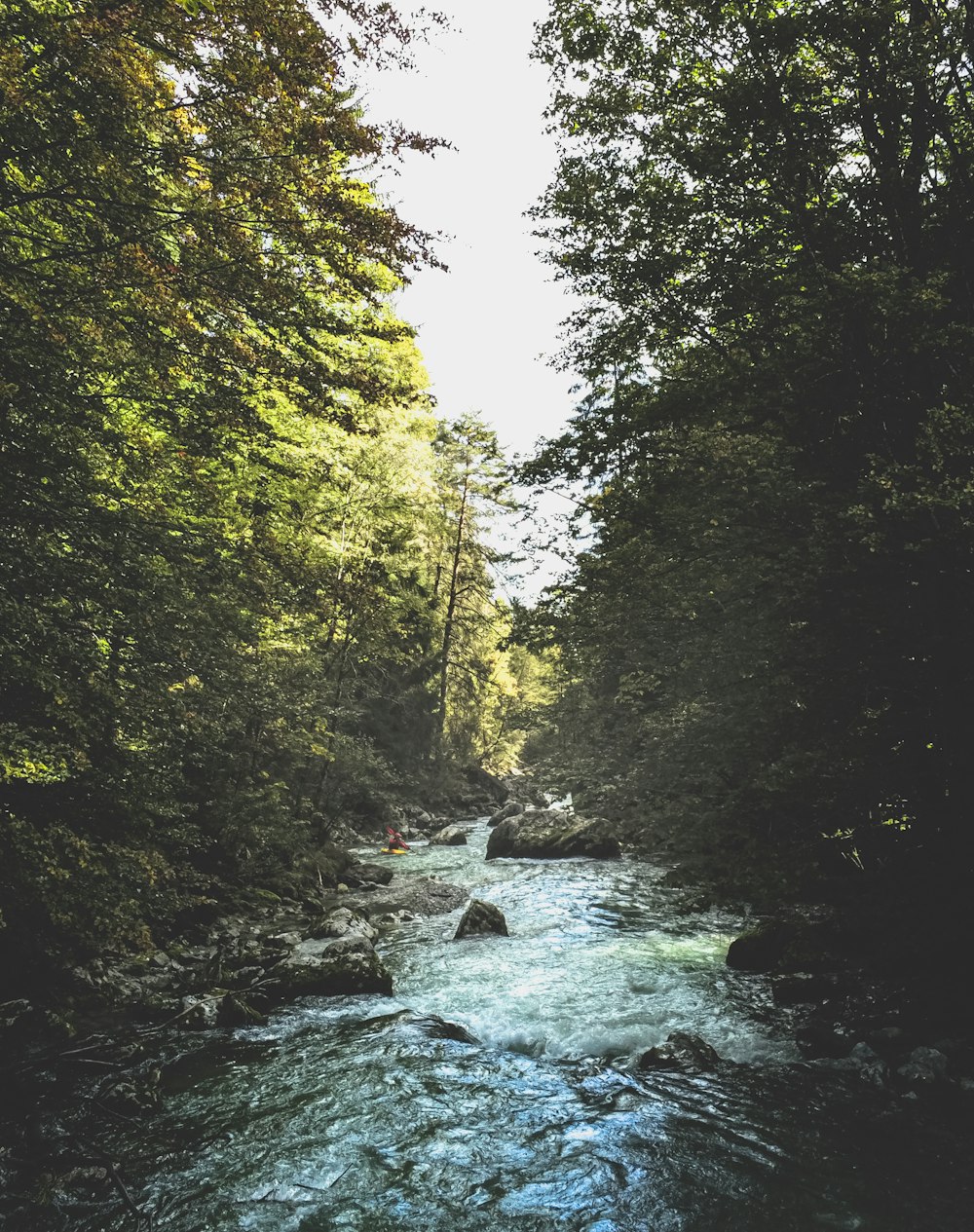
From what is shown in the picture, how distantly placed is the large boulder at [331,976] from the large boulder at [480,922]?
2.42 m

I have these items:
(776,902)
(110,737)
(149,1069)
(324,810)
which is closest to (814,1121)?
(776,902)

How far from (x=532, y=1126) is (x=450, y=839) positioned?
1852 cm

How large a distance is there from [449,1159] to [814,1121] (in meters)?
2.84

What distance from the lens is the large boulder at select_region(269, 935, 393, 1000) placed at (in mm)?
8180

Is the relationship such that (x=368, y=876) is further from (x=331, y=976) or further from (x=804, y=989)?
(x=804, y=989)

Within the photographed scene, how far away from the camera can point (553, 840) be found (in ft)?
64.7

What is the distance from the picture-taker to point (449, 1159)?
478 centimetres

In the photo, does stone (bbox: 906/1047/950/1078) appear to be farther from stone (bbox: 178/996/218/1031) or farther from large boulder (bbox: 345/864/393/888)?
large boulder (bbox: 345/864/393/888)

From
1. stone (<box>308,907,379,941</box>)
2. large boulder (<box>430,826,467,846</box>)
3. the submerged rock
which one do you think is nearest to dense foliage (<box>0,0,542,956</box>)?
the submerged rock

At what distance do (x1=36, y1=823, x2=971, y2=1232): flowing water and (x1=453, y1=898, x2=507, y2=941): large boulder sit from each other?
2.27 m

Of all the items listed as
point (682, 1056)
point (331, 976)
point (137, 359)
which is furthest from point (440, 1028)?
point (137, 359)

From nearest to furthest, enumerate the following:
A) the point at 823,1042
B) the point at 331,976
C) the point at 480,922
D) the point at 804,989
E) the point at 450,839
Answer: the point at 823,1042, the point at 804,989, the point at 331,976, the point at 480,922, the point at 450,839

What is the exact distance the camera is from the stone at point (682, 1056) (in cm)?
617

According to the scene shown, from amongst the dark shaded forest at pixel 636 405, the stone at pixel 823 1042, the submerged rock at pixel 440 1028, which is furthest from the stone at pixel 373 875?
the stone at pixel 823 1042
